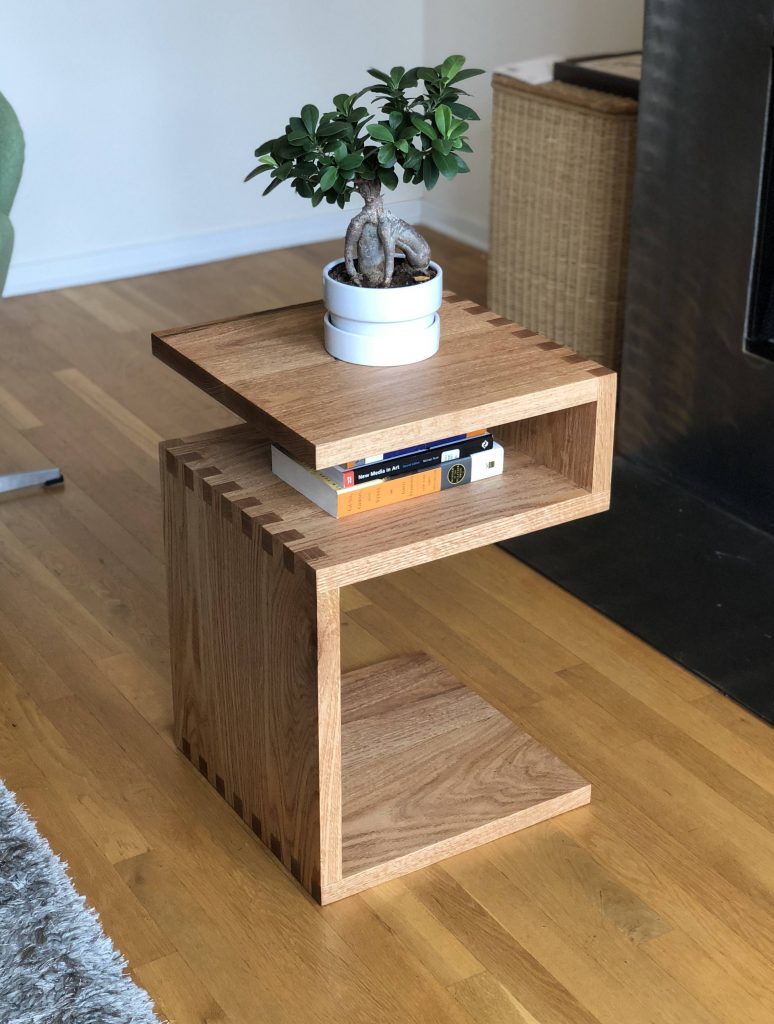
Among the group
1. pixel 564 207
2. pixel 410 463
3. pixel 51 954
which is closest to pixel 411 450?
pixel 410 463

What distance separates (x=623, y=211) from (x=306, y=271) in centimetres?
108

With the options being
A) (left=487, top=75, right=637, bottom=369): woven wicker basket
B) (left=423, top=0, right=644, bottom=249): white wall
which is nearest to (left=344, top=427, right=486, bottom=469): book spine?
(left=487, top=75, right=637, bottom=369): woven wicker basket

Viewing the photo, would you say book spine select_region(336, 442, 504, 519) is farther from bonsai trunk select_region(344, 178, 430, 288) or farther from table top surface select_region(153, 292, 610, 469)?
bonsai trunk select_region(344, 178, 430, 288)


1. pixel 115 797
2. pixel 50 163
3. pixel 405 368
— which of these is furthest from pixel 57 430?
pixel 405 368

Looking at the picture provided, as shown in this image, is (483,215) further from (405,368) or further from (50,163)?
(405,368)

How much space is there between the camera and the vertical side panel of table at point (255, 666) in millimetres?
1375

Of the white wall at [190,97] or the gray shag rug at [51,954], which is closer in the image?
the gray shag rug at [51,954]

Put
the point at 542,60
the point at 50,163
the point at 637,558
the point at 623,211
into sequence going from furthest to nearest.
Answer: the point at 50,163, the point at 542,60, the point at 623,211, the point at 637,558

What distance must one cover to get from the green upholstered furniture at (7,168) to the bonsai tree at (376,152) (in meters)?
0.78

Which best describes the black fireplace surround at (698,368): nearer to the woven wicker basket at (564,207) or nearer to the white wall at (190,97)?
the woven wicker basket at (564,207)

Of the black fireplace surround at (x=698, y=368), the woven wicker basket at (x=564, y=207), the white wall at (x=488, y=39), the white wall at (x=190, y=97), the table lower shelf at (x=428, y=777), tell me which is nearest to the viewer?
the table lower shelf at (x=428, y=777)

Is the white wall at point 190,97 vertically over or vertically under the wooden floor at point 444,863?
over

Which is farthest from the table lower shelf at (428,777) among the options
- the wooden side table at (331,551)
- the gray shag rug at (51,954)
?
the gray shag rug at (51,954)

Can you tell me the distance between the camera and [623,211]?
8.43 feet
